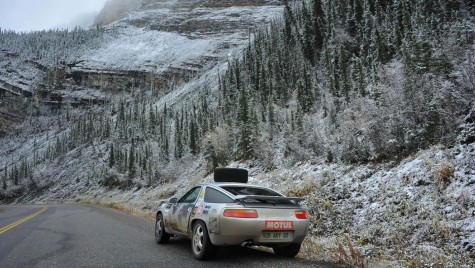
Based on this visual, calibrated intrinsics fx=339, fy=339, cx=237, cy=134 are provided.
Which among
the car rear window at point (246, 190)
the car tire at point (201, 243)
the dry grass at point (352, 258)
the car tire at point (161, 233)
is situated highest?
the car rear window at point (246, 190)

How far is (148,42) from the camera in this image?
198 meters

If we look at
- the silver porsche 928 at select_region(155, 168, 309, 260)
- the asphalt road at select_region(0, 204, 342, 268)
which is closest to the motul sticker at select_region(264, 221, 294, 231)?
the silver porsche 928 at select_region(155, 168, 309, 260)

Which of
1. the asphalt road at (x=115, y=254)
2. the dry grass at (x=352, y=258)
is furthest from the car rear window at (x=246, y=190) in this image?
the dry grass at (x=352, y=258)

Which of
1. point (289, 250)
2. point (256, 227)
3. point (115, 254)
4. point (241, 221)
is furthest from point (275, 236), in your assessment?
point (115, 254)

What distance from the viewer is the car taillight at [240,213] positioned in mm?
5891

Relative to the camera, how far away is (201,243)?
6.34m

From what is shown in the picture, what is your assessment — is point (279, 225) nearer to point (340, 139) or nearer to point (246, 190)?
point (246, 190)

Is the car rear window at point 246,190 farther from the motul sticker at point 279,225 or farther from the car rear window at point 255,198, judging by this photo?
the motul sticker at point 279,225

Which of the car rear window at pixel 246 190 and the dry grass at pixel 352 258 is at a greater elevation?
the car rear window at pixel 246 190

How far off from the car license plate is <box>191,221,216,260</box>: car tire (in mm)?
941

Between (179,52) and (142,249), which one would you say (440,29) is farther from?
(179,52)

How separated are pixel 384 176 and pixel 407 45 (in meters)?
32.7

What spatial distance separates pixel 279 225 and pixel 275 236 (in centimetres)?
21

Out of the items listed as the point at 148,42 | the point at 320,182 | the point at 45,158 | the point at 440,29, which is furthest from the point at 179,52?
the point at 320,182
